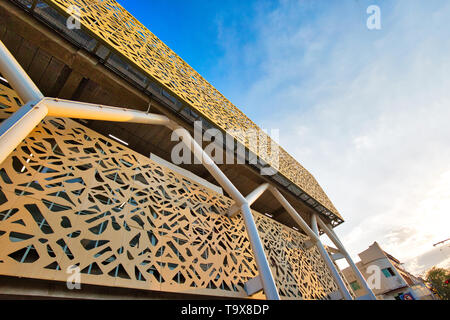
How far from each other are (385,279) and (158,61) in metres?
30.4

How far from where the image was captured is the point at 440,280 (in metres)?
29.3

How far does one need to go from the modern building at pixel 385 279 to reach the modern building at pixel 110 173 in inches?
811

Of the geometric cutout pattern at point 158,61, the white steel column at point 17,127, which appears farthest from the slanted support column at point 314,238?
the white steel column at point 17,127

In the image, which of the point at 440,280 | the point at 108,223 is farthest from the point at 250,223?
the point at 440,280

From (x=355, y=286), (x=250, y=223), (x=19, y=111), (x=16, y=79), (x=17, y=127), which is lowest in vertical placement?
(x=250, y=223)

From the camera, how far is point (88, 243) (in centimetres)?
454

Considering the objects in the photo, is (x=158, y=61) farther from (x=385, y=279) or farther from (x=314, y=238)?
(x=385, y=279)

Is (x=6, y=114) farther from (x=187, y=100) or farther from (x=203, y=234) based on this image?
(x=203, y=234)

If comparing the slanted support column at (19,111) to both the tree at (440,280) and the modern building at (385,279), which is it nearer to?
the modern building at (385,279)

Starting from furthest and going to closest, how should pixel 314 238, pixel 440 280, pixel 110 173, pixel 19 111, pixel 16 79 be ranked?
pixel 440 280 < pixel 314 238 < pixel 110 173 < pixel 16 79 < pixel 19 111

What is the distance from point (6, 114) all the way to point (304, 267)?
11239 mm

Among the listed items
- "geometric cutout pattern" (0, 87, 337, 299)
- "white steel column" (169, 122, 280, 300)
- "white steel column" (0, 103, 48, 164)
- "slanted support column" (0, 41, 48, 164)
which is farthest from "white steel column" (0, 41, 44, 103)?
"white steel column" (169, 122, 280, 300)
